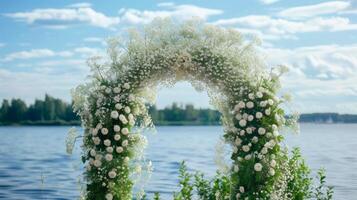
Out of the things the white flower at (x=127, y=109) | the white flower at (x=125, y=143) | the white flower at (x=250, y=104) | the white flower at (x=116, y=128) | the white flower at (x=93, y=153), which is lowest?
the white flower at (x=93, y=153)

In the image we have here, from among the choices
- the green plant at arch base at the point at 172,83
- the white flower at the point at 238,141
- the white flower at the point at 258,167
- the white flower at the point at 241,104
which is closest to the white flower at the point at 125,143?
→ the green plant at arch base at the point at 172,83

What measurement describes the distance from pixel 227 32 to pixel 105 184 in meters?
2.26

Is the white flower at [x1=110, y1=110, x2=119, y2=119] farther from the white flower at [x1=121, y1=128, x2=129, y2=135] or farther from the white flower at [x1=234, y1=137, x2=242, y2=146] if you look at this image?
the white flower at [x1=234, y1=137, x2=242, y2=146]

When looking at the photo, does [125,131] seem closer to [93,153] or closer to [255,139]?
[93,153]

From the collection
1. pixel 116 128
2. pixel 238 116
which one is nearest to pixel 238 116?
pixel 238 116

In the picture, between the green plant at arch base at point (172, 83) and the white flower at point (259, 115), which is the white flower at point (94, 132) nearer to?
the green plant at arch base at point (172, 83)

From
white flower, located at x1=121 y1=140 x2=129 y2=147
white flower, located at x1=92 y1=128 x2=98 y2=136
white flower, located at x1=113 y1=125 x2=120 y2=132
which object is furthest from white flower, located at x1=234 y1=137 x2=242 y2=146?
white flower, located at x1=92 y1=128 x2=98 y2=136

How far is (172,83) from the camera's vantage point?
7.62 metres

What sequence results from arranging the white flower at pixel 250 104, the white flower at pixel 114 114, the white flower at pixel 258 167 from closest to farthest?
the white flower at pixel 258 167 → the white flower at pixel 250 104 → the white flower at pixel 114 114

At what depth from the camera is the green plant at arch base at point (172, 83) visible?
23.9 ft

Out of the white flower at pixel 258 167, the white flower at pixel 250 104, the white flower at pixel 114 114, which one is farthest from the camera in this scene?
the white flower at pixel 114 114

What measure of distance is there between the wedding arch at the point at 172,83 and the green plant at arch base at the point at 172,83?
0.01 meters

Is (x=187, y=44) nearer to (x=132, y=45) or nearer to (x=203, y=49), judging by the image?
(x=203, y=49)

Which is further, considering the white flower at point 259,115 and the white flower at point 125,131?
the white flower at point 125,131
